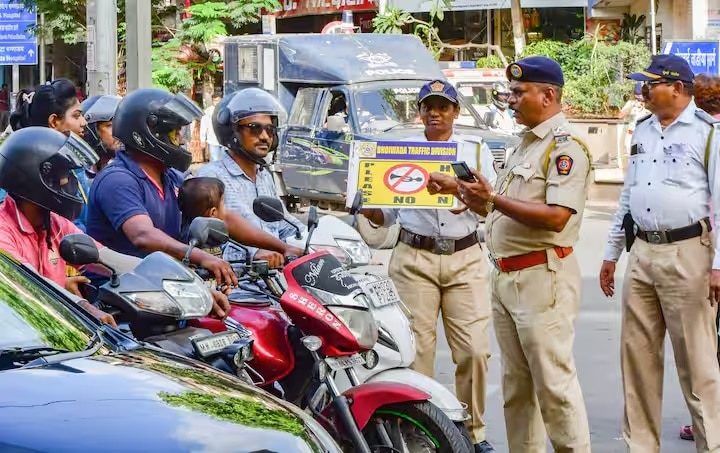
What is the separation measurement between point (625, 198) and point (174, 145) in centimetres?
228

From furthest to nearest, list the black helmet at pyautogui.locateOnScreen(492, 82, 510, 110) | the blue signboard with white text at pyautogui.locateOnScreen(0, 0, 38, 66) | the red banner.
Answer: the blue signboard with white text at pyautogui.locateOnScreen(0, 0, 38, 66) → the red banner → the black helmet at pyautogui.locateOnScreen(492, 82, 510, 110)

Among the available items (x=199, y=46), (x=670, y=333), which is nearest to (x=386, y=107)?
(x=670, y=333)

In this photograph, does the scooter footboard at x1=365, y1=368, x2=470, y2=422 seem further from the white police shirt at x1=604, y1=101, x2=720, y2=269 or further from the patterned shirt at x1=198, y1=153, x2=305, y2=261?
the white police shirt at x1=604, y1=101, x2=720, y2=269

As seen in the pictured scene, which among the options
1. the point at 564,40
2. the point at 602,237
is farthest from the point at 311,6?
the point at 602,237

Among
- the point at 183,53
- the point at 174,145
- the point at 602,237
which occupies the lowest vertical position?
the point at 602,237

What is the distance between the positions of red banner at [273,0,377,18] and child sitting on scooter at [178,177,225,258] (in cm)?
2823

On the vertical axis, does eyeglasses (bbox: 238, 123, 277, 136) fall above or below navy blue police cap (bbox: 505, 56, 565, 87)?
below

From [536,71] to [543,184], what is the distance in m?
0.49

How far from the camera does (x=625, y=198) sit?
6629mm

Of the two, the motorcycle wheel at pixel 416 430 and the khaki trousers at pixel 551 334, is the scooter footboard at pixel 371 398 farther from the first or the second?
the khaki trousers at pixel 551 334

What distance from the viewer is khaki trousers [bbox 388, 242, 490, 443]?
664 cm

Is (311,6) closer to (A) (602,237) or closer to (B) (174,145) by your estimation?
(A) (602,237)

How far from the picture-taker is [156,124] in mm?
5938

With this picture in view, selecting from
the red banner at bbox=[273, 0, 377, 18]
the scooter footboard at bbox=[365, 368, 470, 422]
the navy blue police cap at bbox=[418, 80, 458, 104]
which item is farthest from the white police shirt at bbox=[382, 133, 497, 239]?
the red banner at bbox=[273, 0, 377, 18]
